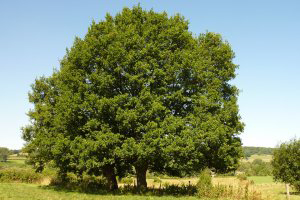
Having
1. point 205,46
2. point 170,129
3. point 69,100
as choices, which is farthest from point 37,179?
point 205,46

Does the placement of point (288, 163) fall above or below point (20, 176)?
above

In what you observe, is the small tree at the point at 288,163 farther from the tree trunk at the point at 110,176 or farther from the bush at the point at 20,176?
the bush at the point at 20,176

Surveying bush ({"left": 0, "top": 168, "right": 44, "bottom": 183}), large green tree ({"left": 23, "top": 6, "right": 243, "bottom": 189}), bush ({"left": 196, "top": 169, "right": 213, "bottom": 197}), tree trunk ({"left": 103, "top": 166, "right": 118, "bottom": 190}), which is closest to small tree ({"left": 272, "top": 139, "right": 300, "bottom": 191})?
large green tree ({"left": 23, "top": 6, "right": 243, "bottom": 189})

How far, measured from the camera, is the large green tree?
92.5ft

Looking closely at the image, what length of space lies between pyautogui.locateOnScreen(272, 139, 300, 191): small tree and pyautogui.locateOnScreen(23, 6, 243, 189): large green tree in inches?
591

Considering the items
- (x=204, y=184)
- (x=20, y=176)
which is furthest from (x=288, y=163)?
(x=20, y=176)

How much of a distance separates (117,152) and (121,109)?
160 inches

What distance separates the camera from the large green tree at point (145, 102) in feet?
92.5

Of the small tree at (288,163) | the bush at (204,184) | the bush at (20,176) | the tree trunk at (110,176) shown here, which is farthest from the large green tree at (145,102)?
the bush at (20,176)

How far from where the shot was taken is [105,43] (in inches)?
1222

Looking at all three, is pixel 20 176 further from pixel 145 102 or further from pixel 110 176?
pixel 145 102

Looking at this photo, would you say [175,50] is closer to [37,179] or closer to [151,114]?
→ [151,114]

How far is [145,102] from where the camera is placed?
28828mm

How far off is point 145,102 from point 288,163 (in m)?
28.3
